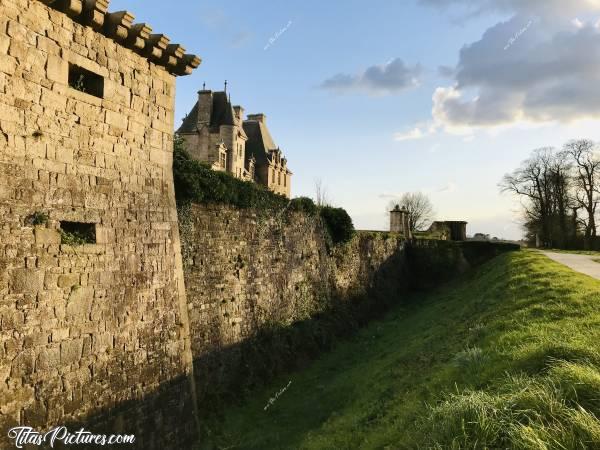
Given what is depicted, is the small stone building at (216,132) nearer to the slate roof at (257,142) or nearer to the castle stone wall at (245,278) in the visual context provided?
the slate roof at (257,142)

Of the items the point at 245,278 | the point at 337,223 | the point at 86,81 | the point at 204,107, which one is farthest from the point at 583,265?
the point at 204,107

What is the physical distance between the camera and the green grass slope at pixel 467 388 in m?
4.10

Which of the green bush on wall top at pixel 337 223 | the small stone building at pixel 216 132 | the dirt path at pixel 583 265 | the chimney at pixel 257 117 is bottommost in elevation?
the dirt path at pixel 583 265

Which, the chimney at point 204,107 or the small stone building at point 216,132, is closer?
the small stone building at point 216,132

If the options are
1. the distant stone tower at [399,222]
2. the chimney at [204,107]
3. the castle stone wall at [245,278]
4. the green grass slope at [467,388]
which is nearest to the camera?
the green grass slope at [467,388]

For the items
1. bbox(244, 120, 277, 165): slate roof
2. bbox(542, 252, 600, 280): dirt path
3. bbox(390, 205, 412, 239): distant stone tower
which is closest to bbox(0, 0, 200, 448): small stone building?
bbox(542, 252, 600, 280): dirt path

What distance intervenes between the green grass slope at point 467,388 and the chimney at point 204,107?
2398cm

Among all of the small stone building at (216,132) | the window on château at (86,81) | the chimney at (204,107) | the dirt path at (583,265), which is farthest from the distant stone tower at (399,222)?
the window on château at (86,81)

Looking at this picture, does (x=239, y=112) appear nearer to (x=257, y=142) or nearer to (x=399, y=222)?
(x=257, y=142)

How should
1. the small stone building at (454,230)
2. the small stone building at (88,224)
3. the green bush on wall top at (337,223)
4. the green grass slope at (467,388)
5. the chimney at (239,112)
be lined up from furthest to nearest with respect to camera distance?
the chimney at (239,112)
the small stone building at (454,230)
the green bush on wall top at (337,223)
the small stone building at (88,224)
the green grass slope at (467,388)

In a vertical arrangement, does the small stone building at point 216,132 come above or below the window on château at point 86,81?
above

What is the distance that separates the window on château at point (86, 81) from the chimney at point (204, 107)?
2749 centimetres

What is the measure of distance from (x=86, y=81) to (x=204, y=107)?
28.2m

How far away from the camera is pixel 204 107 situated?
34.5m
